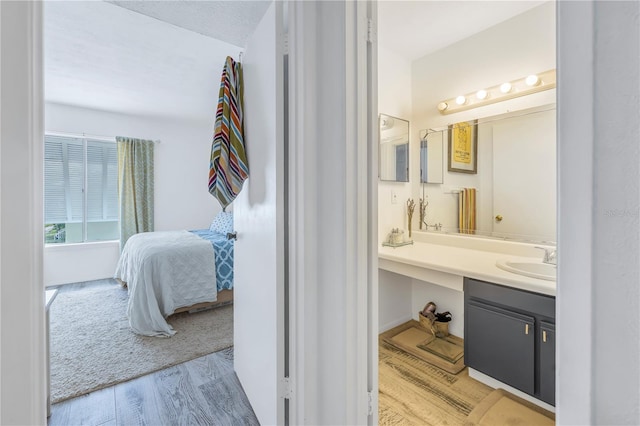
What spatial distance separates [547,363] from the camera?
4.72 feet

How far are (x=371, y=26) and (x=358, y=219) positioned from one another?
2.51 feet

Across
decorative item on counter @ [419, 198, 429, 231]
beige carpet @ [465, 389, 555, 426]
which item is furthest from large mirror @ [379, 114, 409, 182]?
beige carpet @ [465, 389, 555, 426]

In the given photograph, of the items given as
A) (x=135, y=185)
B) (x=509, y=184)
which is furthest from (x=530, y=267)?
(x=135, y=185)

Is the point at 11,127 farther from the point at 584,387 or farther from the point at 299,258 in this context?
the point at 584,387

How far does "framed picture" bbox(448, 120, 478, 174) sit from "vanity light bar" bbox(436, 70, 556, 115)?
137mm

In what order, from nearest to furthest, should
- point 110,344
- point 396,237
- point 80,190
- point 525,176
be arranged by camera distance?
point 525,176 < point 110,344 < point 396,237 < point 80,190

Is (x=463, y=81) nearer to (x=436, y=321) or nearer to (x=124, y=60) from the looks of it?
(x=436, y=321)

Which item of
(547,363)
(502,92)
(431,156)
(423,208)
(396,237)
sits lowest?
(547,363)

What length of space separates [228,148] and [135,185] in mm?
3661

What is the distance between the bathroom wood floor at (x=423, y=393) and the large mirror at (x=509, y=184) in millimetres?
1037

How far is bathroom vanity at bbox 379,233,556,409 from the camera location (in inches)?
56.5

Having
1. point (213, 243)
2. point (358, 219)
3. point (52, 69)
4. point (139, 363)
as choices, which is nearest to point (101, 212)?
point (52, 69)

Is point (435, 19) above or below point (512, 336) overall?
above

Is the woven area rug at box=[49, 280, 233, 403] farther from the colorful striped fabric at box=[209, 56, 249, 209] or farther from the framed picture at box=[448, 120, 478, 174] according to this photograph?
the framed picture at box=[448, 120, 478, 174]
